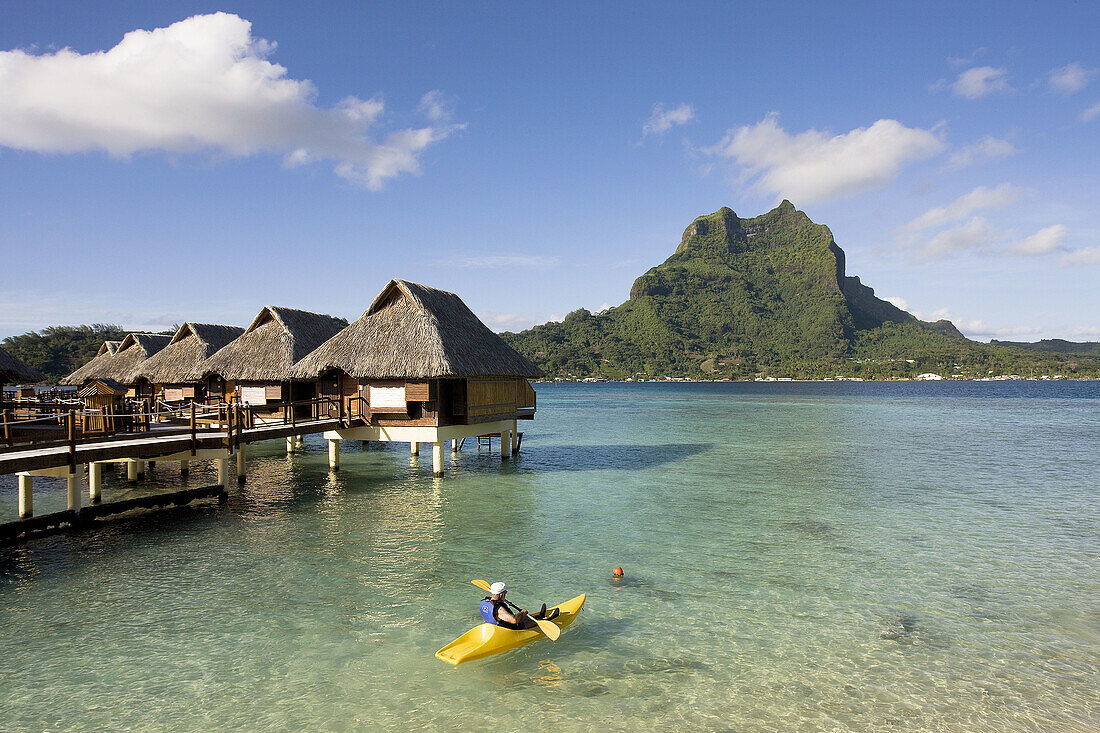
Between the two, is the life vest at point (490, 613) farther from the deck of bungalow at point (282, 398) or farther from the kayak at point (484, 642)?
the deck of bungalow at point (282, 398)

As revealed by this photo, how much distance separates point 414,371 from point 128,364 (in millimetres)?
25489

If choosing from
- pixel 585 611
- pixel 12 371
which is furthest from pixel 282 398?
pixel 585 611

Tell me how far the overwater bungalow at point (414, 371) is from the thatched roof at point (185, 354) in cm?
1062

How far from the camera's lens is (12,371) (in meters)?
25.3

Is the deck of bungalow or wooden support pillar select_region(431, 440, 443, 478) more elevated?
the deck of bungalow

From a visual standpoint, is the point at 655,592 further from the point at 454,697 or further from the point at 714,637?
the point at 454,697

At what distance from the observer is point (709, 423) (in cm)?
5822

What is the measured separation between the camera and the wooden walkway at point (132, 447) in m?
14.4

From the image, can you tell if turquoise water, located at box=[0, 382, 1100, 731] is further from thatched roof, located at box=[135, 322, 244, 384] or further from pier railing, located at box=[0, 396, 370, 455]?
thatched roof, located at box=[135, 322, 244, 384]

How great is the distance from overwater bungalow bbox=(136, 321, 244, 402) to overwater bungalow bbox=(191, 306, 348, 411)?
2.58ft

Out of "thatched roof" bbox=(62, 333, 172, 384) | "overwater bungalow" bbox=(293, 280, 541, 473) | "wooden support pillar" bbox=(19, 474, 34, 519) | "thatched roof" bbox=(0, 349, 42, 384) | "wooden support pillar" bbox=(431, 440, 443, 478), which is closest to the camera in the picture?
"wooden support pillar" bbox=(19, 474, 34, 519)

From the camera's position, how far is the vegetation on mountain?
235 ft

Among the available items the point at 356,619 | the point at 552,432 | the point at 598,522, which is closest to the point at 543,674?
the point at 356,619

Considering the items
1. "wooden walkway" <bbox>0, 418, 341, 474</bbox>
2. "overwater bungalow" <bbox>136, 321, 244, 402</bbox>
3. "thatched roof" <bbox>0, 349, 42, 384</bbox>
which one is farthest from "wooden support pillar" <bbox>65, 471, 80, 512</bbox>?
"overwater bungalow" <bbox>136, 321, 244, 402</bbox>
